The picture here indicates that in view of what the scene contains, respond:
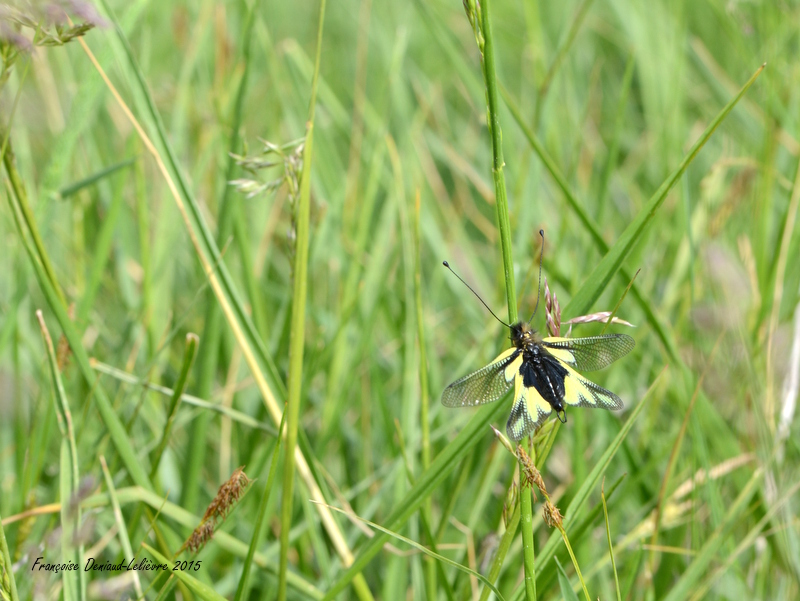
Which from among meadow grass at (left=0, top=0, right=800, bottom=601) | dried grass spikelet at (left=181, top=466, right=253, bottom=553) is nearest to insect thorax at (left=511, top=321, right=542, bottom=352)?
meadow grass at (left=0, top=0, right=800, bottom=601)

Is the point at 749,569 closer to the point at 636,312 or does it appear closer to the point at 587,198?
the point at 636,312

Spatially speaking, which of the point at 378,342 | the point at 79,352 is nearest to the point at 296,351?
the point at 79,352

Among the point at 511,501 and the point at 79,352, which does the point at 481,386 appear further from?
the point at 79,352

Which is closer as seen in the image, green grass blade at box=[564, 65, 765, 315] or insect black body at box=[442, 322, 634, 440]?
green grass blade at box=[564, 65, 765, 315]

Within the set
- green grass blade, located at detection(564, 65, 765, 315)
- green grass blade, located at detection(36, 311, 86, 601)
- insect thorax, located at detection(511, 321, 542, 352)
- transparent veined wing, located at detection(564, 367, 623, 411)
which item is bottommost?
green grass blade, located at detection(36, 311, 86, 601)

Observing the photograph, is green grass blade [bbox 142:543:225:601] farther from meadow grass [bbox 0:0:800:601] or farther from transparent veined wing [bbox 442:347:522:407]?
transparent veined wing [bbox 442:347:522:407]
